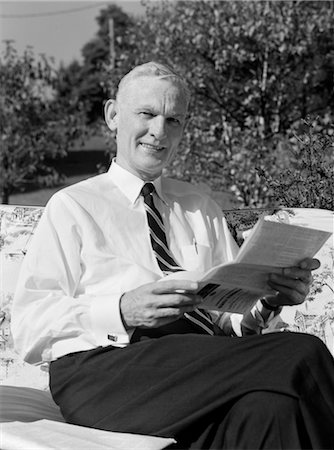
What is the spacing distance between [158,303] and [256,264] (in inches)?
11.0

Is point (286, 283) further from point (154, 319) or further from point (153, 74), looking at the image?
point (153, 74)

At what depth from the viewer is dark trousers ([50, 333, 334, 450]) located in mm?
1928

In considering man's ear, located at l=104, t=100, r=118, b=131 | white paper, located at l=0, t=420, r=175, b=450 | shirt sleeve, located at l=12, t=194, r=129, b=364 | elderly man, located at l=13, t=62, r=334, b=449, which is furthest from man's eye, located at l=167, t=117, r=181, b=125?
white paper, located at l=0, t=420, r=175, b=450

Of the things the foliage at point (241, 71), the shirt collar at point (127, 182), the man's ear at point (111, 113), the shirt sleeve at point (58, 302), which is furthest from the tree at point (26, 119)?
the shirt sleeve at point (58, 302)

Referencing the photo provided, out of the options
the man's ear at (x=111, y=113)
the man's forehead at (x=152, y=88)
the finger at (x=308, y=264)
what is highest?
the man's forehead at (x=152, y=88)

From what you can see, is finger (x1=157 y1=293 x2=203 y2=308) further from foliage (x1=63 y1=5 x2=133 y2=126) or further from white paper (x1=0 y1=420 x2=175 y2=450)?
foliage (x1=63 y1=5 x2=133 y2=126)

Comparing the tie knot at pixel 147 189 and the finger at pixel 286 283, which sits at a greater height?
the tie knot at pixel 147 189

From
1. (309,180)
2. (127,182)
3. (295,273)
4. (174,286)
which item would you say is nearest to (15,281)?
(127,182)

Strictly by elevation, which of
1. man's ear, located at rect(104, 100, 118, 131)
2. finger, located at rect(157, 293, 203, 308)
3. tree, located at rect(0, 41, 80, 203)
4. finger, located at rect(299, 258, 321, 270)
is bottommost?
tree, located at rect(0, 41, 80, 203)

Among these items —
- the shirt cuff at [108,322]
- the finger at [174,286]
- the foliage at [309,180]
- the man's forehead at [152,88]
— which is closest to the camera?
the finger at [174,286]

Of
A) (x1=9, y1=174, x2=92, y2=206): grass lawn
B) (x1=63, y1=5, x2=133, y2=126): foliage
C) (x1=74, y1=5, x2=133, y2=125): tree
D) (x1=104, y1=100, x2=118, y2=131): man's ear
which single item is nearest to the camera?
(x1=104, y1=100, x2=118, y2=131): man's ear

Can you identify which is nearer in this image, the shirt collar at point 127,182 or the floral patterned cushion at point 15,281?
the shirt collar at point 127,182

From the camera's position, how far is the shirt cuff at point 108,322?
2.26 metres

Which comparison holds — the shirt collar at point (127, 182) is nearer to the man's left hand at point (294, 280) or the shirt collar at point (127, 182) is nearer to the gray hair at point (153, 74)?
the gray hair at point (153, 74)
